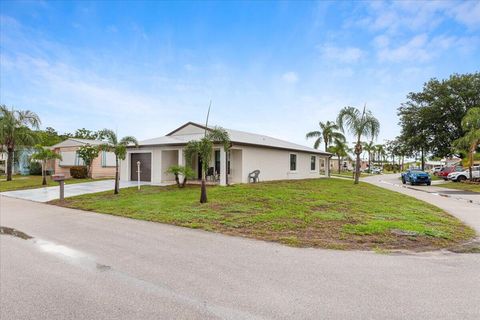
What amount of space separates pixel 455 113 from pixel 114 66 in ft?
135

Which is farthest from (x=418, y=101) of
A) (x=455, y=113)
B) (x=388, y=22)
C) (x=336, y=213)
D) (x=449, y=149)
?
(x=336, y=213)

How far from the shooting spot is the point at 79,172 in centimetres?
2350

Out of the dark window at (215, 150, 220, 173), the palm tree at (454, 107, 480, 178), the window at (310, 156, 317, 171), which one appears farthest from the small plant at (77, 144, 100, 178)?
the palm tree at (454, 107, 480, 178)

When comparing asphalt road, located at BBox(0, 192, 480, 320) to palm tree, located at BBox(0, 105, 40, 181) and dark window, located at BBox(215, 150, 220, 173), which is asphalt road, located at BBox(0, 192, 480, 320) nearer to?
dark window, located at BBox(215, 150, 220, 173)

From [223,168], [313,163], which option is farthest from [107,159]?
[313,163]

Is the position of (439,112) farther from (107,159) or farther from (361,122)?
(107,159)

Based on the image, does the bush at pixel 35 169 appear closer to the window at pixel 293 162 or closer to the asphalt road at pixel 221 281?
the window at pixel 293 162

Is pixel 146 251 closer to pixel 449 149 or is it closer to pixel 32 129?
pixel 32 129

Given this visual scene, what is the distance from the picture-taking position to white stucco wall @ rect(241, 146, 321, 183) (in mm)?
17766

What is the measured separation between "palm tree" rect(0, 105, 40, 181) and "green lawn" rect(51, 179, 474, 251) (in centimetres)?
1638

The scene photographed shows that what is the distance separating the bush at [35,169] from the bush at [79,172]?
9.81 meters

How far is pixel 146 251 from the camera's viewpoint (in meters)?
5.45

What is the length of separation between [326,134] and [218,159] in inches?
923

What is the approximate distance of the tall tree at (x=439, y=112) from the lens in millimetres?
36188
